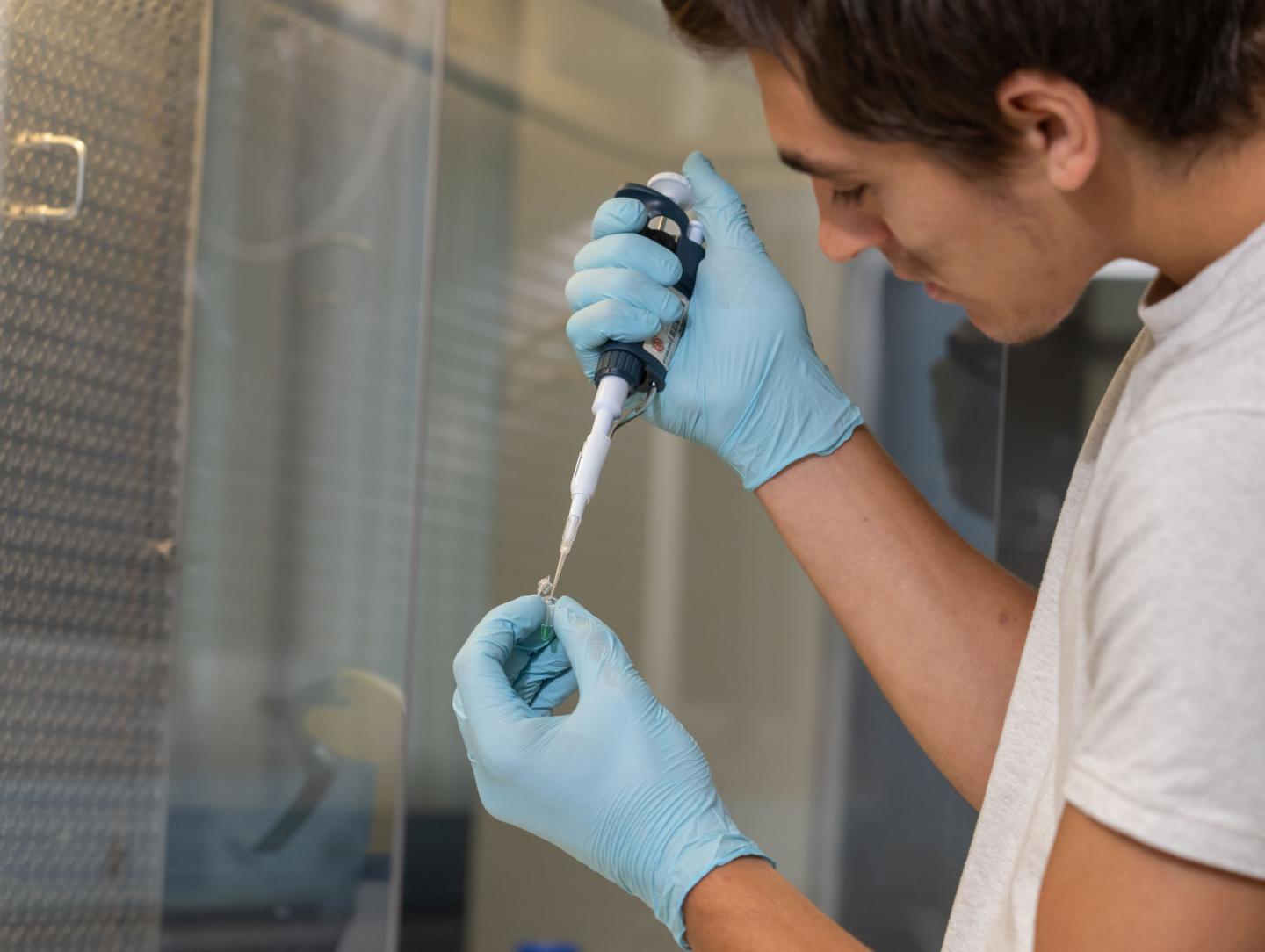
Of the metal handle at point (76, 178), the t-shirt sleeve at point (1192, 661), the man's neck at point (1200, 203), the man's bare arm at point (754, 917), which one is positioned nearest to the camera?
the t-shirt sleeve at point (1192, 661)

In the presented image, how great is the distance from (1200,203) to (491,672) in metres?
0.55

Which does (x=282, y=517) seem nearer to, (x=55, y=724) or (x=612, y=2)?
(x=55, y=724)

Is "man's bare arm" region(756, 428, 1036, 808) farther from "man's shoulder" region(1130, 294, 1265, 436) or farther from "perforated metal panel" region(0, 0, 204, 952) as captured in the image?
"perforated metal panel" region(0, 0, 204, 952)

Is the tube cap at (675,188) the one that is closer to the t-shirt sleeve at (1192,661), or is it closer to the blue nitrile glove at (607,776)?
the blue nitrile glove at (607,776)

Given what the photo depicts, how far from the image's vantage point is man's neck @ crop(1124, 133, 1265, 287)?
623mm

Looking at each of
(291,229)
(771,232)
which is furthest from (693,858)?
(771,232)

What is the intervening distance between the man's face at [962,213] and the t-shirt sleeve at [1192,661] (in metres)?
0.18

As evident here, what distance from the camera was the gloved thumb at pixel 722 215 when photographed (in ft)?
3.25

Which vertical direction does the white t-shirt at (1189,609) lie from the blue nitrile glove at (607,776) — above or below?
above

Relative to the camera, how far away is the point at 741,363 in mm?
971

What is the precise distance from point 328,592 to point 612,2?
1.09m

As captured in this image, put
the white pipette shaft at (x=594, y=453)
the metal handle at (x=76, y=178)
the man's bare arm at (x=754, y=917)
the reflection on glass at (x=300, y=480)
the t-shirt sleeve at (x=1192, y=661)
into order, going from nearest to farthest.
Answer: the t-shirt sleeve at (x=1192, y=661) < the man's bare arm at (x=754, y=917) < the white pipette shaft at (x=594, y=453) < the metal handle at (x=76, y=178) < the reflection on glass at (x=300, y=480)

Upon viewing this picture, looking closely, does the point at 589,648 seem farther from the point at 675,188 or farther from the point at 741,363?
the point at 675,188

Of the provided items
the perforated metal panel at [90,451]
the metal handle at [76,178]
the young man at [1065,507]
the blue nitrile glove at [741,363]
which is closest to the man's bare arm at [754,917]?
the young man at [1065,507]
